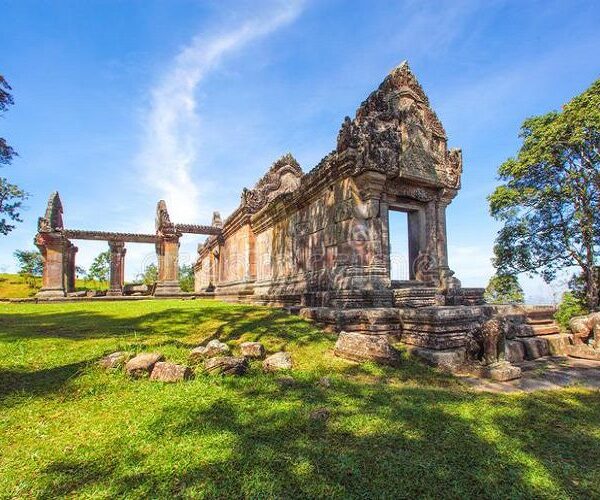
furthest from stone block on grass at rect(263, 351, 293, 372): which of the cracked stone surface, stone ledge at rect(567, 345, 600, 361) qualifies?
stone ledge at rect(567, 345, 600, 361)

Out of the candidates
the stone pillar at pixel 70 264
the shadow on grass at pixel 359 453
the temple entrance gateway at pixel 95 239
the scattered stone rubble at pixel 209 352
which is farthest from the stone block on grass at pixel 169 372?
the stone pillar at pixel 70 264

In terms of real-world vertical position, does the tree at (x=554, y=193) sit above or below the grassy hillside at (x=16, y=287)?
above

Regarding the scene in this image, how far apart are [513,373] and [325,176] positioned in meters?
5.25

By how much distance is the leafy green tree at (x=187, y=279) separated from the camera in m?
34.7

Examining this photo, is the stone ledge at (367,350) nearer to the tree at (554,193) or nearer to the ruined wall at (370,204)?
the ruined wall at (370,204)

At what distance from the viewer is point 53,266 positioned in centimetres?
1841

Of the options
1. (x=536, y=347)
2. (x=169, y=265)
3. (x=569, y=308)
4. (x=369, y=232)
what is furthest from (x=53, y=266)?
(x=569, y=308)

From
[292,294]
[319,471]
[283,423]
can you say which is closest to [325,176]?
[292,294]

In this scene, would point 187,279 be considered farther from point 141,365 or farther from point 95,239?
point 141,365

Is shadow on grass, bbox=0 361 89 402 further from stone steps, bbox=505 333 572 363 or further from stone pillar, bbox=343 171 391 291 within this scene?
stone steps, bbox=505 333 572 363

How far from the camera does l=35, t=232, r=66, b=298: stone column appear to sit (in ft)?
59.2

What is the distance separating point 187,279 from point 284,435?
129 feet

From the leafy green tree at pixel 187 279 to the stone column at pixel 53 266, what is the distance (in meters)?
14.2

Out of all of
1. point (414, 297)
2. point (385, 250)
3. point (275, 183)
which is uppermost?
point (275, 183)
